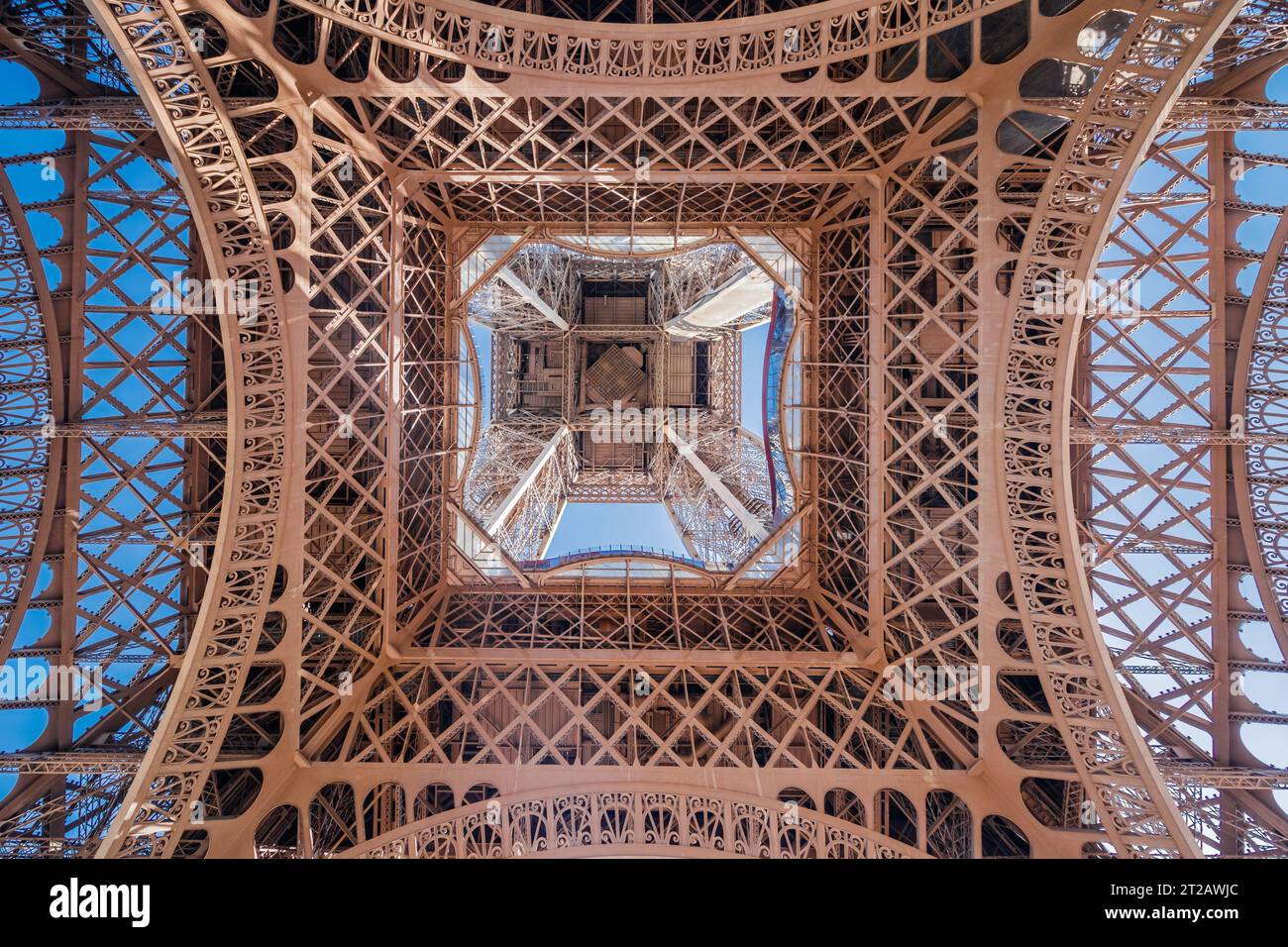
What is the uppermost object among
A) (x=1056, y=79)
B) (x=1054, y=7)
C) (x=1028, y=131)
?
(x=1054, y=7)

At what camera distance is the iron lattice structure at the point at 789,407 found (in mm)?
10195

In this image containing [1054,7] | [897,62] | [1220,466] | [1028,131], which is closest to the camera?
[1054,7]

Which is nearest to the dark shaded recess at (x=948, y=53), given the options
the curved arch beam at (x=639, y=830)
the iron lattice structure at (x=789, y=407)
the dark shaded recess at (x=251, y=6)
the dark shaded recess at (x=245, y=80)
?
the iron lattice structure at (x=789, y=407)

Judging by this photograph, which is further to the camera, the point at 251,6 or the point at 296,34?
the point at 296,34

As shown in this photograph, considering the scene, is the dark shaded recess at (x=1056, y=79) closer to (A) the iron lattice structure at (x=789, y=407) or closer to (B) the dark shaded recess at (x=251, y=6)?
(A) the iron lattice structure at (x=789, y=407)

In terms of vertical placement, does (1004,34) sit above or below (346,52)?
below

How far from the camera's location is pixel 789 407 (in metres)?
16.2

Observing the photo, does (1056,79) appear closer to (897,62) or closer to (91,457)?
(897,62)

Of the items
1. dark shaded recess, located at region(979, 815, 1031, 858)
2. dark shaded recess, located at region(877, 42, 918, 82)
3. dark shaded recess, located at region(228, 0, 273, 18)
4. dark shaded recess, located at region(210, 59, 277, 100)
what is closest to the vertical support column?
dark shaded recess, located at region(979, 815, 1031, 858)

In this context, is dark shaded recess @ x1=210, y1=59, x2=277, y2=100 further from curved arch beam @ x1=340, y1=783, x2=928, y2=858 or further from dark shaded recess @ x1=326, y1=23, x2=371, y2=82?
curved arch beam @ x1=340, y1=783, x2=928, y2=858

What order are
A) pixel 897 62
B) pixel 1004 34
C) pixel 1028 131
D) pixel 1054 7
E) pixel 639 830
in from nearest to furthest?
1. pixel 1054 7
2. pixel 1004 34
3. pixel 1028 131
4. pixel 897 62
5. pixel 639 830

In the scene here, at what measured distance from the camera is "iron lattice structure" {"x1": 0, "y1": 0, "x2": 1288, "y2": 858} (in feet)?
33.4

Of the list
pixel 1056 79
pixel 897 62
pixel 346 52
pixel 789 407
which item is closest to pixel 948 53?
pixel 897 62
